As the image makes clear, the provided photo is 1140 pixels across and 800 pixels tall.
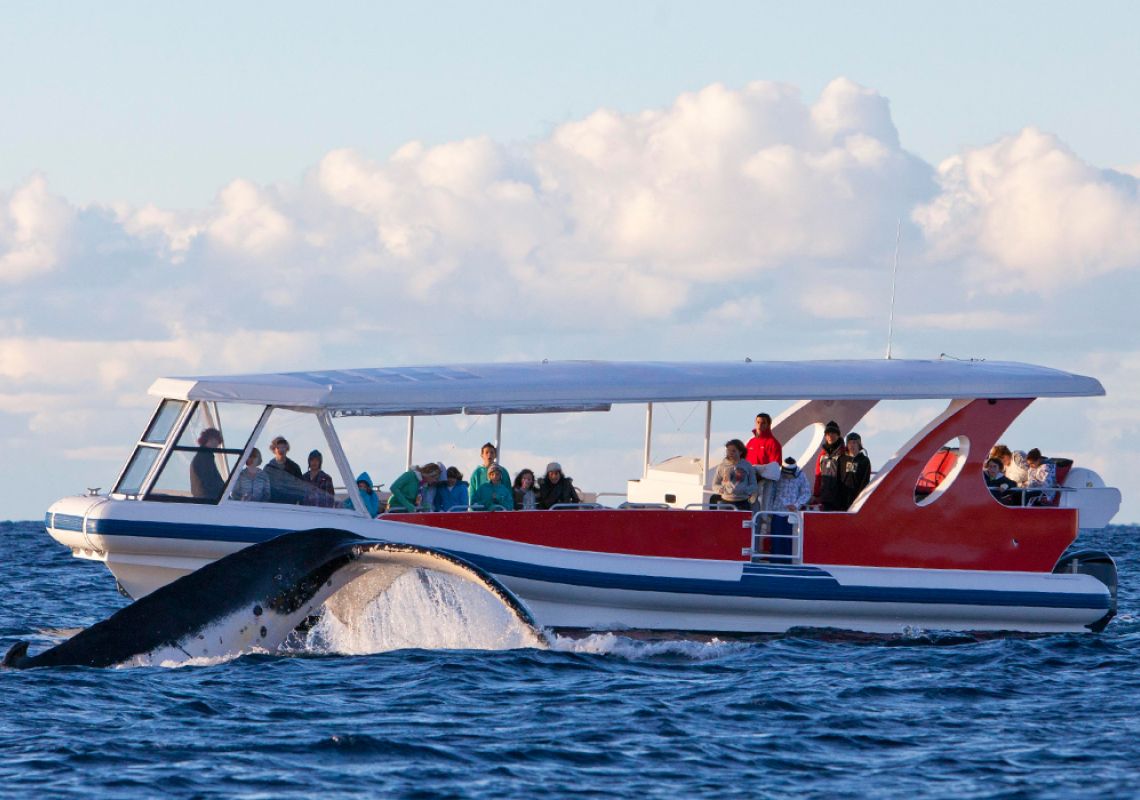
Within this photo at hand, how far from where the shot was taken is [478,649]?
15.1 metres

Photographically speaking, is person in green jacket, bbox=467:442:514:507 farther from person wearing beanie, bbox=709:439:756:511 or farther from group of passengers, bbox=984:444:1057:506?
group of passengers, bbox=984:444:1057:506

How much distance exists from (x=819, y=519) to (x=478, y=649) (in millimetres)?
4241

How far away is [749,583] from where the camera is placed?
1695cm

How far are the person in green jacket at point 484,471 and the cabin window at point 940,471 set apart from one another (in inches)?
164

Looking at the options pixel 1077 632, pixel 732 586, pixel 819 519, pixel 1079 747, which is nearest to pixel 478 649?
pixel 732 586

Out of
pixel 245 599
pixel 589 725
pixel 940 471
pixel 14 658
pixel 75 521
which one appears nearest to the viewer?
pixel 589 725

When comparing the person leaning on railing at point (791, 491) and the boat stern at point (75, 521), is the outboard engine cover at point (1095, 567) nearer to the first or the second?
the person leaning on railing at point (791, 491)

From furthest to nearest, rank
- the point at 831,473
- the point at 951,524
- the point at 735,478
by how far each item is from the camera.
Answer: the point at 831,473 < the point at 951,524 < the point at 735,478

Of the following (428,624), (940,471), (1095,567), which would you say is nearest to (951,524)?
(940,471)

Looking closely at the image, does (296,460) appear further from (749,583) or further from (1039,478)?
(1039,478)

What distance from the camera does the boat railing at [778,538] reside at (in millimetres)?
17484

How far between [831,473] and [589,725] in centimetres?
700

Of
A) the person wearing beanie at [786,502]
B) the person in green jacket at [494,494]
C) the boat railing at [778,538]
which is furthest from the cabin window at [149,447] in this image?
the person wearing beanie at [786,502]

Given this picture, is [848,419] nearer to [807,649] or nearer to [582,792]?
[807,649]
